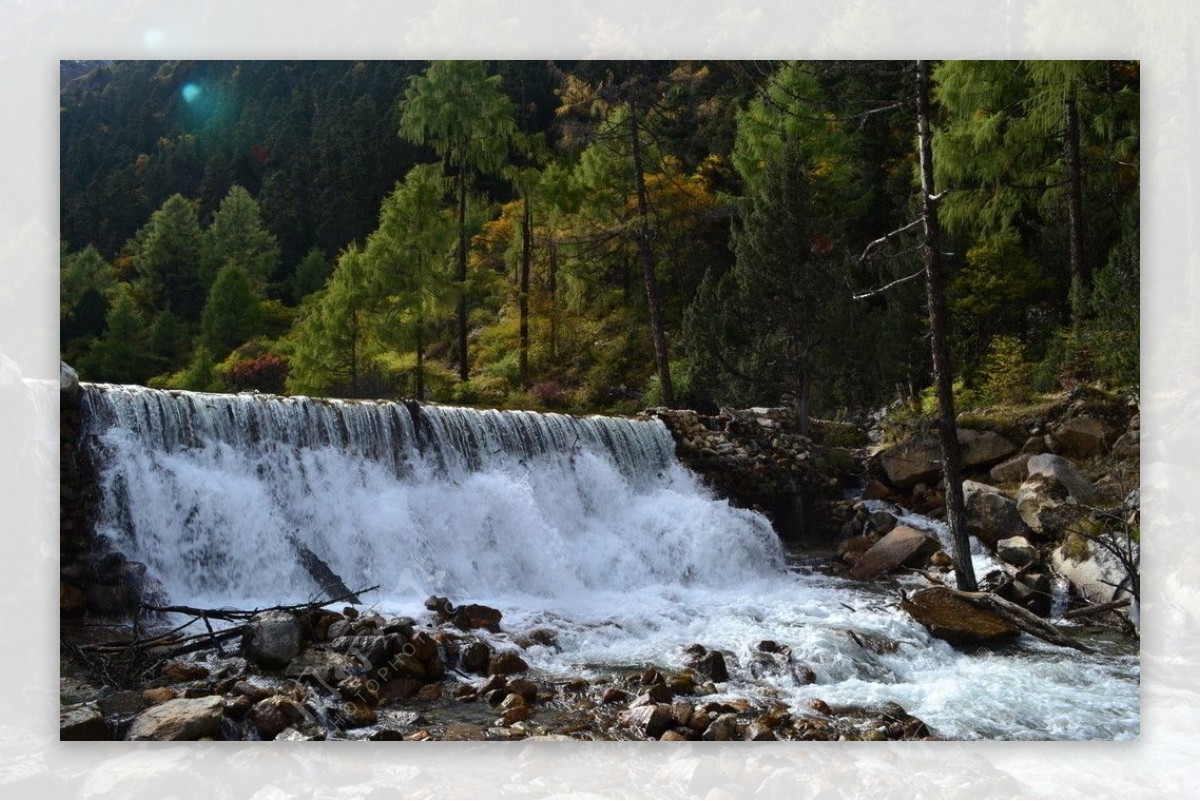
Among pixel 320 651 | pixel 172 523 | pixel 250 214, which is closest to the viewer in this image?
pixel 320 651

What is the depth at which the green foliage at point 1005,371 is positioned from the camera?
5.46 metres

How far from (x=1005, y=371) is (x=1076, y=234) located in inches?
33.9

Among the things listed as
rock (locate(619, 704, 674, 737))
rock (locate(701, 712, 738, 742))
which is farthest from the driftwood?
rock (locate(619, 704, 674, 737))

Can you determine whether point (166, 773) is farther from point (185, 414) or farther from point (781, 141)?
point (781, 141)

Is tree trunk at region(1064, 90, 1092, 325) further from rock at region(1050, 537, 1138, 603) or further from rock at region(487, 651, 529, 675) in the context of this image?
rock at region(487, 651, 529, 675)

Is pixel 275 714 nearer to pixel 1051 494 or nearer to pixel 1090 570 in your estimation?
pixel 1090 570

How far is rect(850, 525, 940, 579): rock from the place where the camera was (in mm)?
5895

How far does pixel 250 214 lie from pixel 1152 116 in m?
5.64

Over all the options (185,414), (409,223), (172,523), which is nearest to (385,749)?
(172,523)

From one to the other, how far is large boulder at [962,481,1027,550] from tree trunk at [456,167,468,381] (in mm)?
3748

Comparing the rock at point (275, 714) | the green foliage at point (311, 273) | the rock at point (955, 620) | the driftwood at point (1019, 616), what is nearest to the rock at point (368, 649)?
the rock at point (275, 714)

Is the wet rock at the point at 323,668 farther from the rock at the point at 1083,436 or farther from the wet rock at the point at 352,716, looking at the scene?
the rock at the point at 1083,436

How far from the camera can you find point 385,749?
12.8 feet

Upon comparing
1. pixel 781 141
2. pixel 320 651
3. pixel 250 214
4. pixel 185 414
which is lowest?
pixel 320 651
